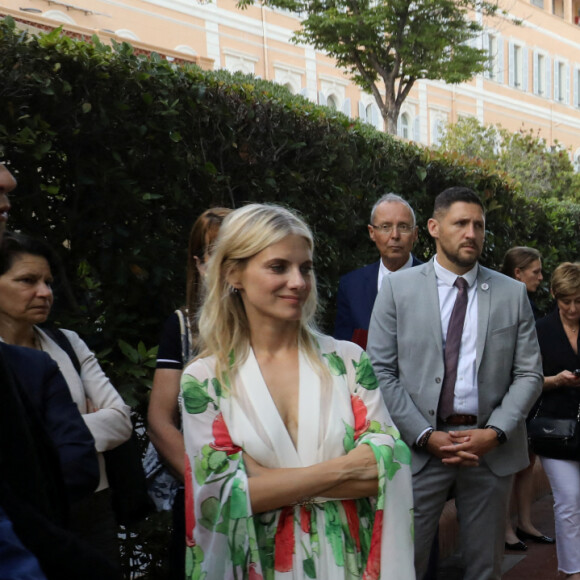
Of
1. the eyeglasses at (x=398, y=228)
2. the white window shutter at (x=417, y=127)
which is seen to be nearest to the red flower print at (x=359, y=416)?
the eyeglasses at (x=398, y=228)

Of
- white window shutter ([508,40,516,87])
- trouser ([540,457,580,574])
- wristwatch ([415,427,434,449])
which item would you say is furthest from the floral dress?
white window shutter ([508,40,516,87])

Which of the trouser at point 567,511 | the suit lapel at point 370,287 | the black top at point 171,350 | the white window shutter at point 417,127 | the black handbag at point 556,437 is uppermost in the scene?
the white window shutter at point 417,127

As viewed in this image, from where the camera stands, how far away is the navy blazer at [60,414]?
259 centimetres

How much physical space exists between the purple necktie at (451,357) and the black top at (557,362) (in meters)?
1.79

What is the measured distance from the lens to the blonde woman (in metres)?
2.87

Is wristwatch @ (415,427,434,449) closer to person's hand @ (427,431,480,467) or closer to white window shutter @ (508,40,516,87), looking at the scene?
person's hand @ (427,431,480,467)

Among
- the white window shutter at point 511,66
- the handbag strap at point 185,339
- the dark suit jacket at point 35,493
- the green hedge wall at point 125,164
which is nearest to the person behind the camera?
the dark suit jacket at point 35,493

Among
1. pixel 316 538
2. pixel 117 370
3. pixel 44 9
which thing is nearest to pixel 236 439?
pixel 316 538

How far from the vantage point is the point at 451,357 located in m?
4.68

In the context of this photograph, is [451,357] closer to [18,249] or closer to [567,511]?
[567,511]

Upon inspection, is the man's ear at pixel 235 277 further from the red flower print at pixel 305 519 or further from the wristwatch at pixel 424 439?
the wristwatch at pixel 424 439

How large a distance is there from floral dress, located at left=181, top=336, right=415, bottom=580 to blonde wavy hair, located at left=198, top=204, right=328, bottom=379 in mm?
111

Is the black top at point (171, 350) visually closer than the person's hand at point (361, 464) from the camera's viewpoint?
No

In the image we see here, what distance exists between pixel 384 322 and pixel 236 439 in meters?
2.04
